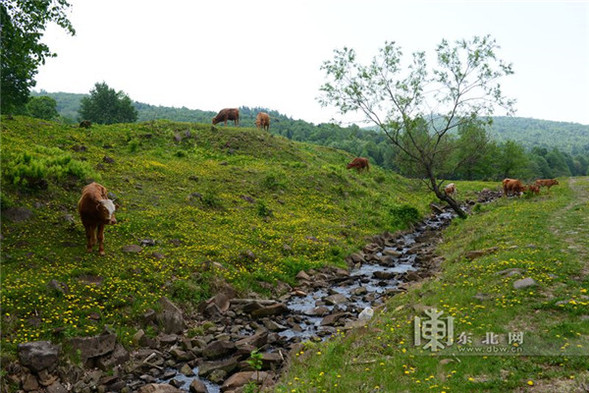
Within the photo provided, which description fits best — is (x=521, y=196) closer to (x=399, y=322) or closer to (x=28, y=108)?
(x=399, y=322)

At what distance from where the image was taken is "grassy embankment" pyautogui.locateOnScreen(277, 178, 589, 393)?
23.4 ft

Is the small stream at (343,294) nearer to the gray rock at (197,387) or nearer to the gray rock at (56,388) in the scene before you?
the gray rock at (197,387)

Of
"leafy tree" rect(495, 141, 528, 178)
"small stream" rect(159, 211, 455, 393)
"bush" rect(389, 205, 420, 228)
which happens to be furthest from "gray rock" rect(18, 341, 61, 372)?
"leafy tree" rect(495, 141, 528, 178)

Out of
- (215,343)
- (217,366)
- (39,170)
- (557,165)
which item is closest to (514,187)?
(215,343)

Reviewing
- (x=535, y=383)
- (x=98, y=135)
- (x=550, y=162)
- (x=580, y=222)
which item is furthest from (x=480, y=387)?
(x=550, y=162)

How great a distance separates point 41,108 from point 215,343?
7457 centimetres

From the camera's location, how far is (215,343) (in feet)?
34.7

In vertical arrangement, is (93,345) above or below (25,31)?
below

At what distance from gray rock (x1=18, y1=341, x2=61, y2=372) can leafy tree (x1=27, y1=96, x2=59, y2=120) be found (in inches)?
2745

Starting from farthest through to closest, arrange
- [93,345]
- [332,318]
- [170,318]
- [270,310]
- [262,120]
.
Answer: [262,120], [270,310], [332,318], [170,318], [93,345]

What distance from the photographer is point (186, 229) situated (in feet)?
58.8

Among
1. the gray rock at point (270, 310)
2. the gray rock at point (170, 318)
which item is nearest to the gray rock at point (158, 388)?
the gray rock at point (170, 318)

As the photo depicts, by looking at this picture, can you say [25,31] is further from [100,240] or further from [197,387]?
[197,387]

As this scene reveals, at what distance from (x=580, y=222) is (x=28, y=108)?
3103 inches
